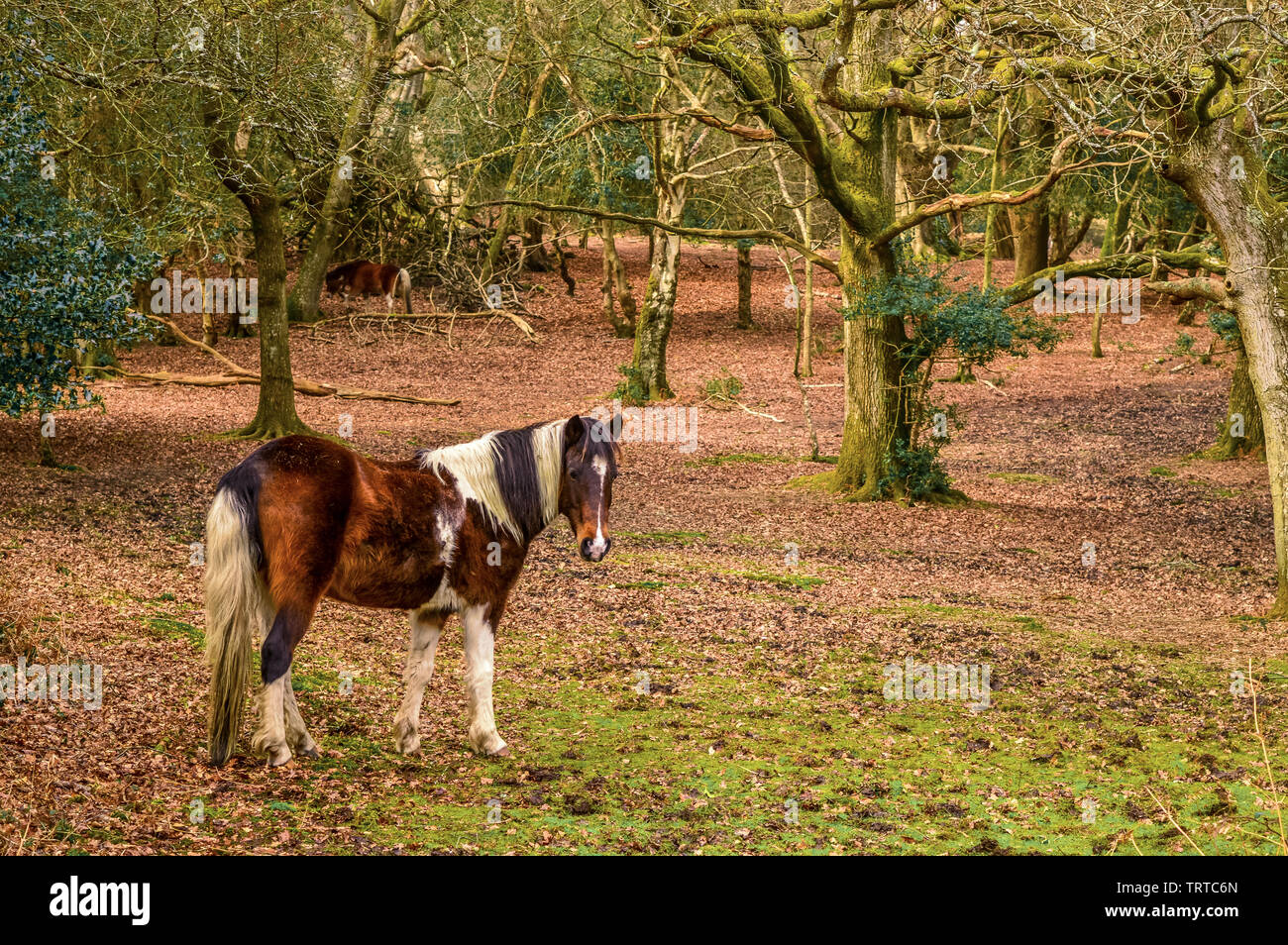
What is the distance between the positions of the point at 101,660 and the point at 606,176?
776 inches

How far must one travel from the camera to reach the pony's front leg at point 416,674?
7.18 metres

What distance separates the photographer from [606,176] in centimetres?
2589

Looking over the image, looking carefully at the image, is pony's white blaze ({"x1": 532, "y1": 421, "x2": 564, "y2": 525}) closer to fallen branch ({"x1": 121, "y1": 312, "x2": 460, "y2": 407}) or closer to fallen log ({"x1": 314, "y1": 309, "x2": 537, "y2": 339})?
fallen branch ({"x1": 121, "y1": 312, "x2": 460, "y2": 407})

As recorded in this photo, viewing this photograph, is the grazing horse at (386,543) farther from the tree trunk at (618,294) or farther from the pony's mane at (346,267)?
the tree trunk at (618,294)

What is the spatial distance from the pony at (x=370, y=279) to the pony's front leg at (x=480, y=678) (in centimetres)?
2533

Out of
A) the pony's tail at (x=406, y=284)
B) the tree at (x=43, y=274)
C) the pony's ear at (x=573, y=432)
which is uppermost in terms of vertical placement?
the pony's tail at (x=406, y=284)

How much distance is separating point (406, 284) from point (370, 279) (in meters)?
1.01

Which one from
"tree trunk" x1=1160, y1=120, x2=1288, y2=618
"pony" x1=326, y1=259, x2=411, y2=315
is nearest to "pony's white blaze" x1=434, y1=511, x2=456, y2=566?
"tree trunk" x1=1160, y1=120, x2=1288, y2=618

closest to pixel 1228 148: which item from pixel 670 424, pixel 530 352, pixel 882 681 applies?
pixel 882 681

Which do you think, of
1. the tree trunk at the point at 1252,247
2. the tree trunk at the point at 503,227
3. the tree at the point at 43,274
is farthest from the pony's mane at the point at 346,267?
the tree trunk at the point at 1252,247

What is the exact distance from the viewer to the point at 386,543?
6.82 m

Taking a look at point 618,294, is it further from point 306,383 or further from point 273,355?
point 273,355

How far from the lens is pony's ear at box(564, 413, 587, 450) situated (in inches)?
281

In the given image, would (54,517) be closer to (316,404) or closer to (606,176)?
(316,404)
